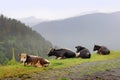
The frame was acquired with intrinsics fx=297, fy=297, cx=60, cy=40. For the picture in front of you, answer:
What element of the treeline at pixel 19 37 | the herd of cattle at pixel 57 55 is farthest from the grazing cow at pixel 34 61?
the treeline at pixel 19 37

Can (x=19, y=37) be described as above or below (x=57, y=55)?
above

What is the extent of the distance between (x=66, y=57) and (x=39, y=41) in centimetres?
16180

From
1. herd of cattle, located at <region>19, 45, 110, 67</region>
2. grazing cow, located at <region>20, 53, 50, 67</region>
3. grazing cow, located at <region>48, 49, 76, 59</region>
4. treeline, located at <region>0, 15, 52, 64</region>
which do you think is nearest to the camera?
grazing cow, located at <region>20, 53, 50, 67</region>

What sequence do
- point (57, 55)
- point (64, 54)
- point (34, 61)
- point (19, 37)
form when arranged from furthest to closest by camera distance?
point (19, 37) → point (57, 55) → point (64, 54) → point (34, 61)

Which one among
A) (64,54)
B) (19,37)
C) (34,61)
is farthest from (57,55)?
(19,37)

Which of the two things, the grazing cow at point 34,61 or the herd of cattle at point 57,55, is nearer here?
the grazing cow at point 34,61

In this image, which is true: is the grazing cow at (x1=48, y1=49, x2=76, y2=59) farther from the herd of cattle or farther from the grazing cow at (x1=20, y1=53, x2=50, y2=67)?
the grazing cow at (x1=20, y1=53, x2=50, y2=67)

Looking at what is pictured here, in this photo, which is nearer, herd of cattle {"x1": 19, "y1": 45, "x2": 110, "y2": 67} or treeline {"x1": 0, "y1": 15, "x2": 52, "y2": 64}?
herd of cattle {"x1": 19, "y1": 45, "x2": 110, "y2": 67}

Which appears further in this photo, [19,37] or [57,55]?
[19,37]

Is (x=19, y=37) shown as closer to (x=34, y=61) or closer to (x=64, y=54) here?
(x=64, y=54)

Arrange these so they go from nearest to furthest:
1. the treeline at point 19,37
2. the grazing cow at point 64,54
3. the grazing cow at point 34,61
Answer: the grazing cow at point 34,61 → the grazing cow at point 64,54 → the treeline at point 19,37

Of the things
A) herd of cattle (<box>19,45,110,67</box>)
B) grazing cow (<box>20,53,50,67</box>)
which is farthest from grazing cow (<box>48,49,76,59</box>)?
grazing cow (<box>20,53,50,67</box>)

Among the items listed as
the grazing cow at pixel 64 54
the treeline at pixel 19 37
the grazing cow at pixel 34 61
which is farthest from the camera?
the treeline at pixel 19 37

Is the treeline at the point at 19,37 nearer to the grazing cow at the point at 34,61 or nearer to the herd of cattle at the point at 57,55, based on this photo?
the herd of cattle at the point at 57,55
